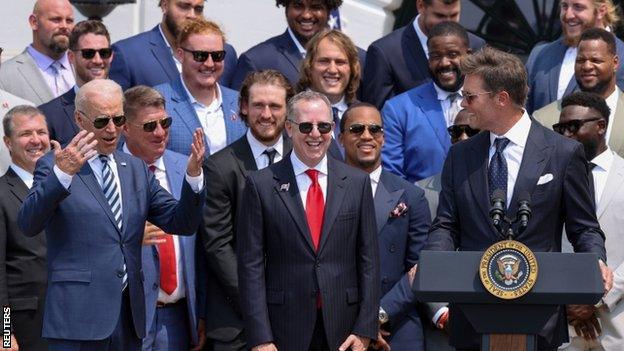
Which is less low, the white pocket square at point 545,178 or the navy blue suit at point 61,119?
the white pocket square at point 545,178

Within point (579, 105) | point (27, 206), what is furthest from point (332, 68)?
point (27, 206)

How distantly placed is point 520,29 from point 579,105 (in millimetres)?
4667

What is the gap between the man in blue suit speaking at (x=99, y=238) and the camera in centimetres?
733

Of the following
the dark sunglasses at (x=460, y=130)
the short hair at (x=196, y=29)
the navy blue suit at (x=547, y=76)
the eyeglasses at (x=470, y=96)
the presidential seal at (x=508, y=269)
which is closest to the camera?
the presidential seal at (x=508, y=269)

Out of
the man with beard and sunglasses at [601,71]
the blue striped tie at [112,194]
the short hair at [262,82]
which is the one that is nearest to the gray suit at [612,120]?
the man with beard and sunglasses at [601,71]

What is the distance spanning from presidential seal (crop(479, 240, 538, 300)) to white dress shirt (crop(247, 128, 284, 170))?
225cm

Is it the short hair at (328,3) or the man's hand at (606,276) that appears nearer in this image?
the man's hand at (606,276)

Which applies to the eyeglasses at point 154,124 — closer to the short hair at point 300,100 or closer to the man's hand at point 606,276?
the short hair at point 300,100

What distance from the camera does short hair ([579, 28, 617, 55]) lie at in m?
9.37

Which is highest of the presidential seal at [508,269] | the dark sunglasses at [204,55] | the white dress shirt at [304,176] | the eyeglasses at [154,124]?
the presidential seal at [508,269]

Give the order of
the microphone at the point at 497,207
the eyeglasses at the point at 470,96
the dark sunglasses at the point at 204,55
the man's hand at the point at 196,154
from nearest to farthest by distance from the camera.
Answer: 1. the microphone at the point at 497,207
2. the eyeglasses at the point at 470,96
3. the man's hand at the point at 196,154
4. the dark sunglasses at the point at 204,55

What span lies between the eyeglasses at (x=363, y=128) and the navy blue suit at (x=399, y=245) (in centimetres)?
23

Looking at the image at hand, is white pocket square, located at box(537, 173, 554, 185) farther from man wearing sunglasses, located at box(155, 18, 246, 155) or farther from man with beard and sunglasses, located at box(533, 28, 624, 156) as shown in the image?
man wearing sunglasses, located at box(155, 18, 246, 155)

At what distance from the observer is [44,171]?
730 centimetres
